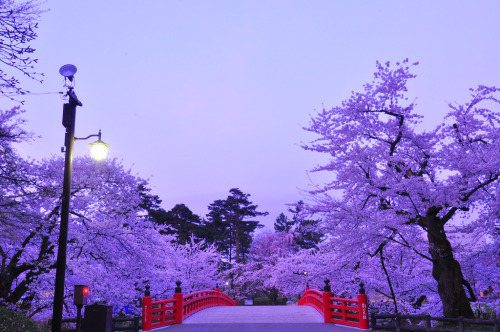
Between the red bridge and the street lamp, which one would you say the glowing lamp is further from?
the red bridge

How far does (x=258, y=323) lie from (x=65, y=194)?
11.1 metres

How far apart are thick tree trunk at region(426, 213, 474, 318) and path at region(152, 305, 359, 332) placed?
10.5 feet

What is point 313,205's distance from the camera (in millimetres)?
16578

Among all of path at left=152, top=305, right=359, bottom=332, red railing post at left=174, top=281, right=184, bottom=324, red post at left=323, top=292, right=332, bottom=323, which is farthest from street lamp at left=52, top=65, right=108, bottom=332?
red post at left=323, top=292, right=332, bottom=323

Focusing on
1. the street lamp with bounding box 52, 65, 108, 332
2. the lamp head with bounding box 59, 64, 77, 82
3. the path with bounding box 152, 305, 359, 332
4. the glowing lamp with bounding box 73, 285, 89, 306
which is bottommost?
the path with bounding box 152, 305, 359, 332

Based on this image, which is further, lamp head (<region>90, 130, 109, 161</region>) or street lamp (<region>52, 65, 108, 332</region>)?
lamp head (<region>90, 130, 109, 161</region>)

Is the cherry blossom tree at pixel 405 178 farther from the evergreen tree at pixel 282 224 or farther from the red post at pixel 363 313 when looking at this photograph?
the evergreen tree at pixel 282 224

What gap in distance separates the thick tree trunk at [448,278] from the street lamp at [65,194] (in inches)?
416

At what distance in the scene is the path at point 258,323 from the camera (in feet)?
51.4

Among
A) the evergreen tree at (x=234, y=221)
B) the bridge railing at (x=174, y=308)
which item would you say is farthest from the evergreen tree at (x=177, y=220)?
the bridge railing at (x=174, y=308)

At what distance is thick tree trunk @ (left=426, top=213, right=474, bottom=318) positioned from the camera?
13.8 metres

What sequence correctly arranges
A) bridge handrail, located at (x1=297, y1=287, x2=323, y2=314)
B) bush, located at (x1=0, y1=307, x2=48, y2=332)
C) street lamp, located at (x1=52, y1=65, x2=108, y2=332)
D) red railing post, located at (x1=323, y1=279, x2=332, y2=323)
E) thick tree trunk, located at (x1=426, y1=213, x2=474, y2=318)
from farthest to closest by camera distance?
bridge handrail, located at (x1=297, y1=287, x2=323, y2=314) → red railing post, located at (x1=323, y1=279, x2=332, y2=323) → thick tree trunk, located at (x1=426, y1=213, x2=474, y2=318) → street lamp, located at (x1=52, y1=65, x2=108, y2=332) → bush, located at (x1=0, y1=307, x2=48, y2=332)

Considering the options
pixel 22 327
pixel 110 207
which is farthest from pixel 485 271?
pixel 22 327

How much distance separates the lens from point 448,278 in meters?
14.1
